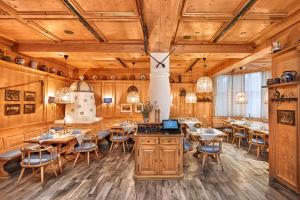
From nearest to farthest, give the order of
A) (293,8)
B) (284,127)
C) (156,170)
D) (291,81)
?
1. (293,8)
2. (291,81)
3. (284,127)
4. (156,170)

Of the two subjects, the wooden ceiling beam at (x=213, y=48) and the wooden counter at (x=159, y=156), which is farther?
the wooden ceiling beam at (x=213, y=48)

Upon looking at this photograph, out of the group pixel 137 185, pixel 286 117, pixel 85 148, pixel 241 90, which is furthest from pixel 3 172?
pixel 241 90

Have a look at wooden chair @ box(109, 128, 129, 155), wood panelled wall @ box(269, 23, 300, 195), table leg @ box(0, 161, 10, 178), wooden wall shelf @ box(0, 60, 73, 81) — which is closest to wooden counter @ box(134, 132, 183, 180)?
wood panelled wall @ box(269, 23, 300, 195)

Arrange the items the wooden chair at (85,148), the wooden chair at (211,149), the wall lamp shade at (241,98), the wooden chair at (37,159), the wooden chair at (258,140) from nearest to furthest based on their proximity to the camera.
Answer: the wooden chair at (37,159) → the wooden chair at (211,149) → the wooden chair at (85,148) → the wooden chair at (258,140) → the wall lamp shade at (241,98)

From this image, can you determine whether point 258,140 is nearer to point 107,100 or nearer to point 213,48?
point 213,48

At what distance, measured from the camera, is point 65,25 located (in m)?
3.82

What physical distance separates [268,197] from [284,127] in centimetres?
141

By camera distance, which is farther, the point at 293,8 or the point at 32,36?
the point at 32,36

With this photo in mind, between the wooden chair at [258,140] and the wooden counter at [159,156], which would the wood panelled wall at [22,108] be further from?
the wooden chair at [258,140]

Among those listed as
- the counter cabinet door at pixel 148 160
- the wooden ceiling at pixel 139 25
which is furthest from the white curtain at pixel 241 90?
the counter cabinet door at pixel 148 160

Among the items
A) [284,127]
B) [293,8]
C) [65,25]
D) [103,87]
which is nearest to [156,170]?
[284,127]

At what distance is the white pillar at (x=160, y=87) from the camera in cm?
467

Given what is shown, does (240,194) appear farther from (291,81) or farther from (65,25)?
(65,25)

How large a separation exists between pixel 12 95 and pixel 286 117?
269 inches
